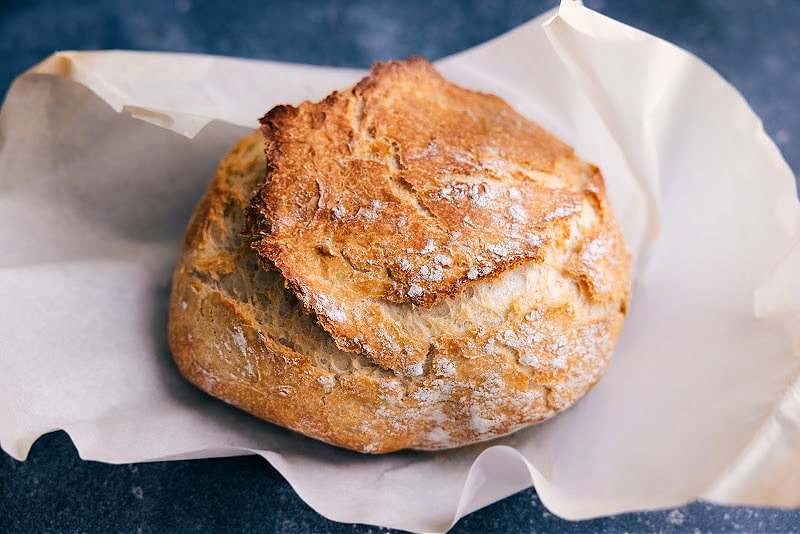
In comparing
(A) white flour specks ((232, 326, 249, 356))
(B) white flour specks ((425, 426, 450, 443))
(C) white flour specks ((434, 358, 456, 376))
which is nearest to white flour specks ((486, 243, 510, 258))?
(C) white flour specks ((434, 358, 456, 376))

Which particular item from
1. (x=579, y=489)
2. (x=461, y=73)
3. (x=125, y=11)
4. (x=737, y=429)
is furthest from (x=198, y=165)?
(x=737, y=429)

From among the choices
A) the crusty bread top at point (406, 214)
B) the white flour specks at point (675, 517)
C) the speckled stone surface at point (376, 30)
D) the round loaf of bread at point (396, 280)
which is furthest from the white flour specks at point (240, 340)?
the speckled stone surface at point (376, 30)

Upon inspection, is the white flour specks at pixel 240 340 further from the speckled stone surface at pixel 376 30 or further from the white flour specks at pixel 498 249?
the speckled stone surface at pixel 376 30

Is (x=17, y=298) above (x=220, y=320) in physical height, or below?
below

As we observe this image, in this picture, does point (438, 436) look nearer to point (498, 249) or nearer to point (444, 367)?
point (444, 367)

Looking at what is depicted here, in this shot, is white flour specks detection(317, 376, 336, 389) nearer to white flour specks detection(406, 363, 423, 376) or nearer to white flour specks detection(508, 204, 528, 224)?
white flour specks detection(406, 363, 423, 376)

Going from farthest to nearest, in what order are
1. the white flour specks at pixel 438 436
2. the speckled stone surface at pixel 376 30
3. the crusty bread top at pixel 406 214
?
the speckled stone surface at pixel 376 30, the white flour specks at pixel 438 436, the crusty bread top at pixel 406 214

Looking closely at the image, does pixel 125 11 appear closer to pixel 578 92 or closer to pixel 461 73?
pixel 461 73
